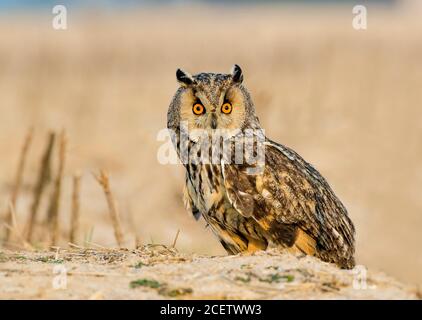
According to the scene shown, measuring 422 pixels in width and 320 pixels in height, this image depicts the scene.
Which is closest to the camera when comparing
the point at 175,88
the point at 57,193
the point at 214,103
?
the point at 214,103

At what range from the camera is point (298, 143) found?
14781 millimetres

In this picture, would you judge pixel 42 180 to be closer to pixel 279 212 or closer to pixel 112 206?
pixel 112 206

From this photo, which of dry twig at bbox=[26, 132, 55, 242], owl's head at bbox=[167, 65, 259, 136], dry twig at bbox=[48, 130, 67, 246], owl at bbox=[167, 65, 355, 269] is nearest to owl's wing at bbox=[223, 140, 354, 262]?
owl at bbox=[167, 65, 355, 269]

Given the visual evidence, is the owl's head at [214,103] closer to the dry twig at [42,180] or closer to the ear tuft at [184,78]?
the ear tuft at [184,78]

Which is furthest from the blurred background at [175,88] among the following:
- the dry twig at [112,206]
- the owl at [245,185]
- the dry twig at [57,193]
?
the owl at [245,185]

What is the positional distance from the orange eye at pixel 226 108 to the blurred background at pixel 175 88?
3166 mm

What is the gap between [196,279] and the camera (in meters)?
5.10

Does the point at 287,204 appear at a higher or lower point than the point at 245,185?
lower

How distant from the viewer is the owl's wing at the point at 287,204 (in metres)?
6.06

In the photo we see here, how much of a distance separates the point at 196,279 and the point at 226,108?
1.64 meters

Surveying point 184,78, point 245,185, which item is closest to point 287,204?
point 245,185

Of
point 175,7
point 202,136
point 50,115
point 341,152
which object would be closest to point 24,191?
point 50,115

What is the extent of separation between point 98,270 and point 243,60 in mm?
12958

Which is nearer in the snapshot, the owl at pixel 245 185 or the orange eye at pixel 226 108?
the owl at pixel 245 185
